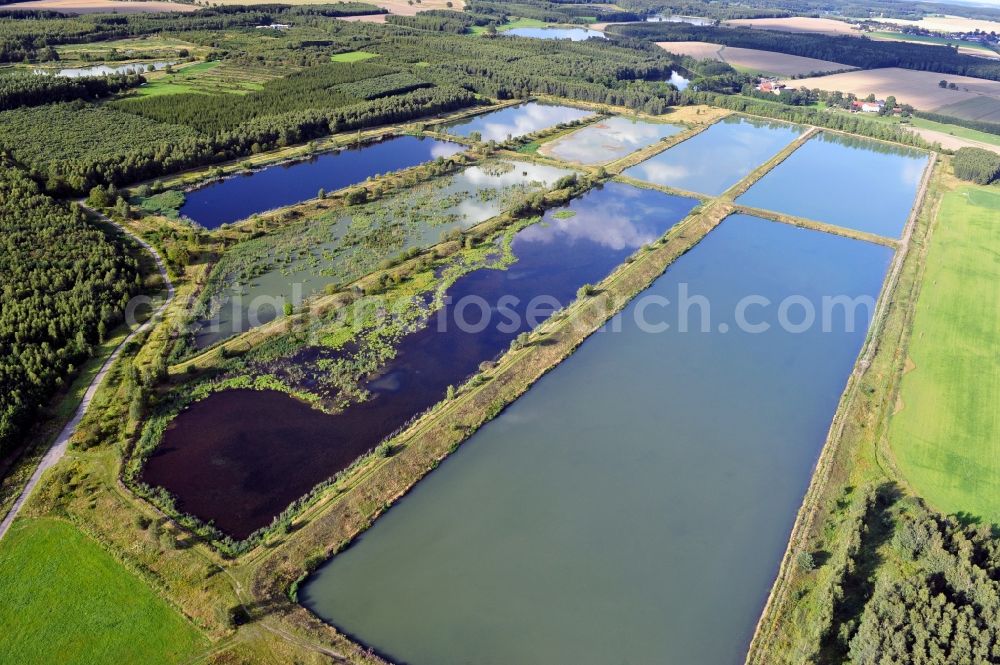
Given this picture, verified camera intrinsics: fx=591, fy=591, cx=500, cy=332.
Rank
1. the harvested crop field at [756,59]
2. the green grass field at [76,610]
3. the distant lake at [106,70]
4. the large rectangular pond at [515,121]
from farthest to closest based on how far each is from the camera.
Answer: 1. the harvested crop field at [756,59]
2. the distant lake at [106,70]
3. the large rectangular pond at [515,121]
4. the green grass field at [76,610]

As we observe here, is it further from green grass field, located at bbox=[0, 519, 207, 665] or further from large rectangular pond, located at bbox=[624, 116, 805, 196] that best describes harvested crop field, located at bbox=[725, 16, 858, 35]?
green grass field, located at bbox=[0, 519, 207, 665]

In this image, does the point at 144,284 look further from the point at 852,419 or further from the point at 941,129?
the point at 941,129

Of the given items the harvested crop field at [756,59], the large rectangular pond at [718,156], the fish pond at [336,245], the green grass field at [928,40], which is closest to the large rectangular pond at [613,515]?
the fish pond at [336,245]

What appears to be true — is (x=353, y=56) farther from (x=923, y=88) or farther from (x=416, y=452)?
(x=923, y=88)

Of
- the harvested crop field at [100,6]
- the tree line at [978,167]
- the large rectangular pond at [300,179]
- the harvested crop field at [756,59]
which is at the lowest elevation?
the large rectangular pond at [300,179]

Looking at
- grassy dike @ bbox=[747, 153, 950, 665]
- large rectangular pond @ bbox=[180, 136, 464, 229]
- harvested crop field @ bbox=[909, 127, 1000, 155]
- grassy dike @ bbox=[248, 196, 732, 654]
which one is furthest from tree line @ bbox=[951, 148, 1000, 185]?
large rectangular pond @ bbox=[180, 136, 464, 229]

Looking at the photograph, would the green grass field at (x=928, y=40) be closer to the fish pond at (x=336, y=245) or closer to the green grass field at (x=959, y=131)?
the green grass field at (x=959, y=131)

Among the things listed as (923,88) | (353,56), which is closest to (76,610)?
(353,56)
